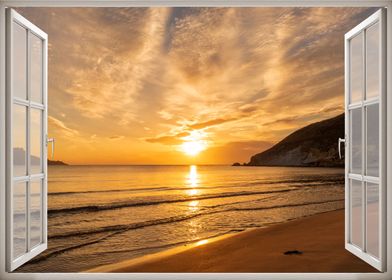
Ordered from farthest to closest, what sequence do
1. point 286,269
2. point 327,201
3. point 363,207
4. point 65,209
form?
point 327,201 < point 65,209 < point 286,269 < point 363,207

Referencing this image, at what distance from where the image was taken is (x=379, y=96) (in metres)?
2.20

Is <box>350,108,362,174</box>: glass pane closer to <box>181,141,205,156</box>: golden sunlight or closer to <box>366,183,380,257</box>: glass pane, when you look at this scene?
<box>366,183,380,257</box>: glass pane

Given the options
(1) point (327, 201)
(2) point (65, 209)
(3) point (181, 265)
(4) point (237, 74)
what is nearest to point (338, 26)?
(4) point (237, 74)

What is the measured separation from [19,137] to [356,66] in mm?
2231

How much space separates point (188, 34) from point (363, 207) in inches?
775

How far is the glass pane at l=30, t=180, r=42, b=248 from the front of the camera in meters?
2.33

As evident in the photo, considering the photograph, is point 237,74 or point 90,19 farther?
point 237,74

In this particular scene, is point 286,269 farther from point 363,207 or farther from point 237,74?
point 237,74

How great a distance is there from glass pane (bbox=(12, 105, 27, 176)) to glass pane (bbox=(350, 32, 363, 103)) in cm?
211

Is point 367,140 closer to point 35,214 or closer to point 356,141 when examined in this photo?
point 356,141

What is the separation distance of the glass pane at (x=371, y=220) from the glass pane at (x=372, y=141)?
0.10m

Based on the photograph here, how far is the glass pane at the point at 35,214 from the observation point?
233 cm

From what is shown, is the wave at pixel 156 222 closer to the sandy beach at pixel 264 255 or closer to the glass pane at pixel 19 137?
the sandy beach at pixel 264 255

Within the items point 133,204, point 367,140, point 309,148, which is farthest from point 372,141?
point 309,148
